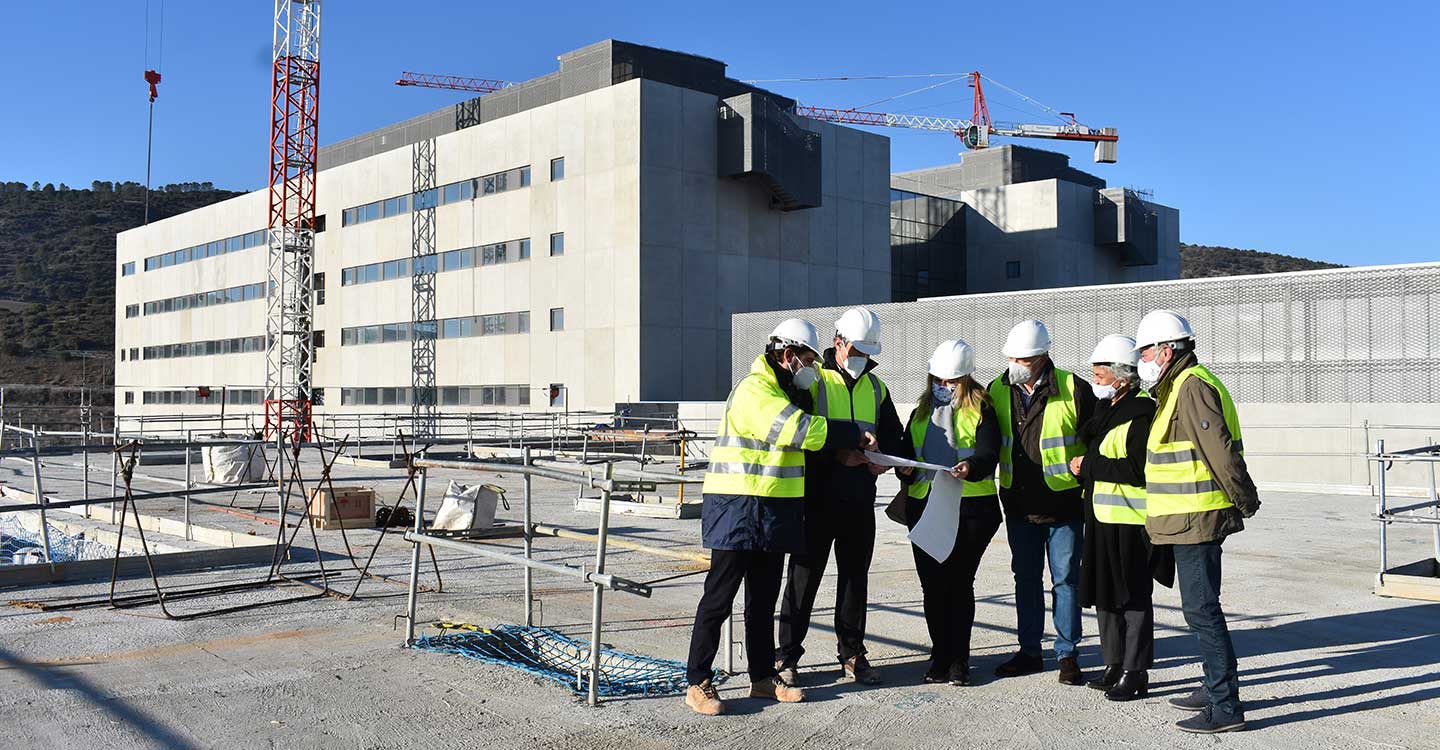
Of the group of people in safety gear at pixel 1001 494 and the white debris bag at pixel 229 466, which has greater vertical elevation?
the group of people in safety gear at pixel 1001 494

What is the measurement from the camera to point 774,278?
45.1 metres

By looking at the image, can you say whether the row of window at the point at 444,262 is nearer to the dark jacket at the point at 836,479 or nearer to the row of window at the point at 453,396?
the row of window at the point at 453,396

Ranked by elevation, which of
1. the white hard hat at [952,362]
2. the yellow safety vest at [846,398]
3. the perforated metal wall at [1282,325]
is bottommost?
the yellow safety vest at [846,398]

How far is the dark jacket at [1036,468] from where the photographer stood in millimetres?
6383

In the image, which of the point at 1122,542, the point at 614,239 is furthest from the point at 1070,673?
the point at 614,239

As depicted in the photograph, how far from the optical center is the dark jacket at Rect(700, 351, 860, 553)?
223 inches

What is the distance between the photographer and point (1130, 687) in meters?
5.99

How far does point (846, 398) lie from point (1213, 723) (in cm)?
241

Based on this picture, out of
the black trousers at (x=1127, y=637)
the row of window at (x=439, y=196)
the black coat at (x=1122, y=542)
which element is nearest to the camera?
the black coat at (x=1122, y=542)

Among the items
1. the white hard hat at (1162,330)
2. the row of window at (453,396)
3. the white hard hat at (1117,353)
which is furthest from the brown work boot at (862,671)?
the row of window at (453,396)

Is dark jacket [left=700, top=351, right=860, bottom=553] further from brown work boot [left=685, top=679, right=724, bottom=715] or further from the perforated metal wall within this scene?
the perforated metal wall

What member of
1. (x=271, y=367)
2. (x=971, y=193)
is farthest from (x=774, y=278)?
(x=271, y=367)

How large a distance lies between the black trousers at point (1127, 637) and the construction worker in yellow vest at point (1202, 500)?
40 centimetres

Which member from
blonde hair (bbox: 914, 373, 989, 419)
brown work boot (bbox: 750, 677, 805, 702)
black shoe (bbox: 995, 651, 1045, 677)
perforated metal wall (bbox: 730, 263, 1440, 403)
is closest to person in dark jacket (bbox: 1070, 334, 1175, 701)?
black shoe (bbox: 995, 651, 1045, 677)
